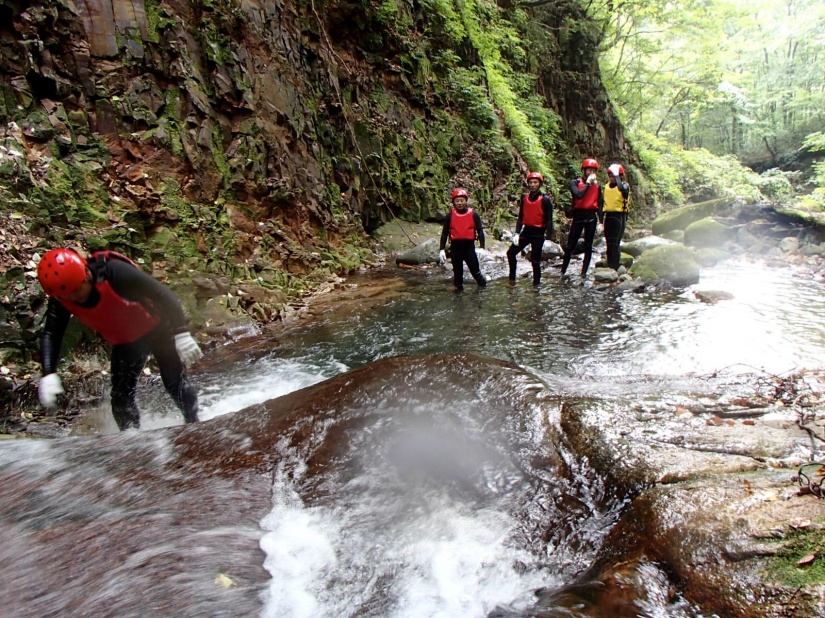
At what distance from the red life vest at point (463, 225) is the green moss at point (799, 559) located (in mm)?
7271

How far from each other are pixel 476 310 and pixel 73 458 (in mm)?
5778

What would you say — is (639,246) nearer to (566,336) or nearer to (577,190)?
(577,190)

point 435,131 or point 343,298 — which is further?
point 435,131

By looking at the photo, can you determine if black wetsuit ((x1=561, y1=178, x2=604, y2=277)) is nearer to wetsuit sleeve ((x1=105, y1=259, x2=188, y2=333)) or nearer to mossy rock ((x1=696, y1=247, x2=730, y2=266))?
mossy rock ((x1=696, y1=247, x2=730, y2=266))

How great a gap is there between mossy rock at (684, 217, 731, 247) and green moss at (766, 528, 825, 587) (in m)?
13.8

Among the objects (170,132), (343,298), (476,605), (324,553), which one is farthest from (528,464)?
(170,132)

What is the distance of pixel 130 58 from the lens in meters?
6.73

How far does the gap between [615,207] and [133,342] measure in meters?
8.87

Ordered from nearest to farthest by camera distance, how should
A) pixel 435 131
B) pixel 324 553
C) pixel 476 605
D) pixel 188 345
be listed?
pixel 476 605, pixel 324 553, pixel 188 345, pixel 435 131

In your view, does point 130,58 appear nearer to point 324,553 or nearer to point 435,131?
point 324,553

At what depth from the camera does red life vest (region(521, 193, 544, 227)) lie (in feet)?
28.9

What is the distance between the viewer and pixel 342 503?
106 inches

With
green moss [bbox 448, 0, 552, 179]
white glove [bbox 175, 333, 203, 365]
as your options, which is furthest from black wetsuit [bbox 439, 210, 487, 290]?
green moss [bbox 448, 0, 552, 179]

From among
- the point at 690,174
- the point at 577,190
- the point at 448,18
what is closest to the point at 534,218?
the point at 577,190
